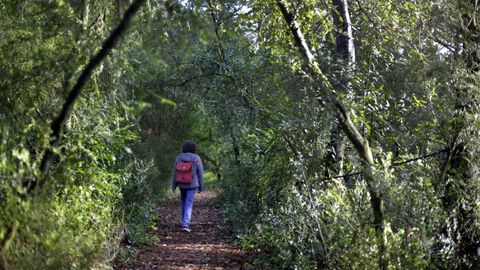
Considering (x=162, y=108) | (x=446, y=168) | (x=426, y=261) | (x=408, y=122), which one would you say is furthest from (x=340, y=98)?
(x=162, y=108)

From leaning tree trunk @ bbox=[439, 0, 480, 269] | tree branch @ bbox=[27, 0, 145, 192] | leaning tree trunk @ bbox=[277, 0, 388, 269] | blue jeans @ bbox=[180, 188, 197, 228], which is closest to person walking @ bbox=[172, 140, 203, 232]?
blue jeans @ bbox=[180, 188, 197, 228]

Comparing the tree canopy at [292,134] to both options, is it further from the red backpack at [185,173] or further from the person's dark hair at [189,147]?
the person's dark hair at [189,147]

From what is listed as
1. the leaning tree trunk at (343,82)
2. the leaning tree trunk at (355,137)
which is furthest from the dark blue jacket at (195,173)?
the leaning tree trunk at (355,137)

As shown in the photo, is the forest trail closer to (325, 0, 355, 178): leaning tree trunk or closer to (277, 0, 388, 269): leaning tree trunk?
(325, 0, 355, 178): leaning tree trunk

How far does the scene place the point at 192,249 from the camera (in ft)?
32.8

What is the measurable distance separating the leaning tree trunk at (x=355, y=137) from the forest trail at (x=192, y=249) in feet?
9.71

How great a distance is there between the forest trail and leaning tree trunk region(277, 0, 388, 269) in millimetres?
2960

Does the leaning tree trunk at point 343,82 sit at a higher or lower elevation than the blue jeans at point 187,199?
higher

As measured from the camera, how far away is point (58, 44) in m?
5.73

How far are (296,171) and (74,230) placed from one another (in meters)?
2.98

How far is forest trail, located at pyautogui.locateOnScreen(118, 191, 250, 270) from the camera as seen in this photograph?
8.60m

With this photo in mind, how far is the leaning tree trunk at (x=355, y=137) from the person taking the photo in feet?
18.2

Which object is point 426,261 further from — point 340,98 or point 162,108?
point 162,108

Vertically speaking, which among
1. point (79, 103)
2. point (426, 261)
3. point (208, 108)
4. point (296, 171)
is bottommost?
point (426, 261)
